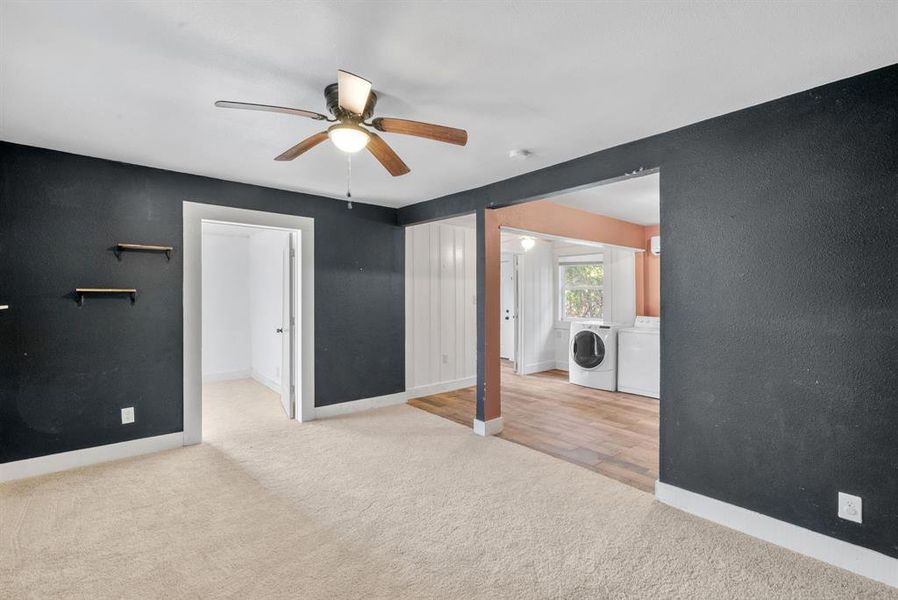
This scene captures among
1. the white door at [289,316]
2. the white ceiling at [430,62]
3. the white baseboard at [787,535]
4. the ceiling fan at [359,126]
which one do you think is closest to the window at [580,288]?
the white ceiling at [430,62]

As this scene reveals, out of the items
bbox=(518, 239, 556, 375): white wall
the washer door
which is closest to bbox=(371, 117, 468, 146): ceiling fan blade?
the washer door

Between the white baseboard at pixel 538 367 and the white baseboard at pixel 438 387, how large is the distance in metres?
1.25

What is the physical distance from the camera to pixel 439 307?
5602mm

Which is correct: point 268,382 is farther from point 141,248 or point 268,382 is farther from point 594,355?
point 594,355

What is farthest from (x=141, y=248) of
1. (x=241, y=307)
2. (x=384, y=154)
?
(x=241, y=307)

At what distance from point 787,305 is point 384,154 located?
2278 millimetres

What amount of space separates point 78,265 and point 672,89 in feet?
13.6

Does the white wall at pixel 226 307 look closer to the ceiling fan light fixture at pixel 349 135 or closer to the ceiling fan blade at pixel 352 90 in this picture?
the ceiling fan light fixture at pixel 349 135

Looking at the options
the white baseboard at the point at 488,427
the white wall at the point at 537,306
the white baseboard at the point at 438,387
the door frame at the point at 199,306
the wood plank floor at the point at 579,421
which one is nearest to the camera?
the wood plank floor at the point at 579,421

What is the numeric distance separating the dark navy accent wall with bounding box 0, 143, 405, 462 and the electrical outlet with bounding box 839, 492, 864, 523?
449 centimetres

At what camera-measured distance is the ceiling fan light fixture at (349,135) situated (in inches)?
78.2

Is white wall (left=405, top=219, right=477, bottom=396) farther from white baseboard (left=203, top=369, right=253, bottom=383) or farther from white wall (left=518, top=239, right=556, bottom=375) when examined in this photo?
white baseboard (left=203, top=369, right=253, bottom=383)

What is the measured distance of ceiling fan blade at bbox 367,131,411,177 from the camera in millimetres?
2150

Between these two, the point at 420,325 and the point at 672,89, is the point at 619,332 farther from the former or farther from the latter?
the point at 672,89
